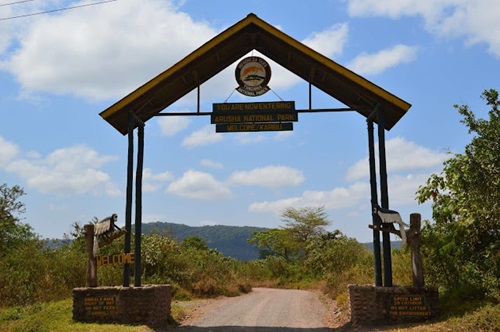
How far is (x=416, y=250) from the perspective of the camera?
1288 centimetres

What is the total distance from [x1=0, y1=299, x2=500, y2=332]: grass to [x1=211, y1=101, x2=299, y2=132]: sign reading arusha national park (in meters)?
5.93

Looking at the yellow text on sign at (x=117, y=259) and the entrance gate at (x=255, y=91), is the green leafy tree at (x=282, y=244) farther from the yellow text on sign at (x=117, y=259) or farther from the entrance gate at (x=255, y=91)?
the yellow text on sign at (x=117, y=259)

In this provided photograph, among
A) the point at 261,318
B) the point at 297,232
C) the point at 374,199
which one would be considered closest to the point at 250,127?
the point at 374,199

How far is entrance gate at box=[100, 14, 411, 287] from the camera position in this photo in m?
14.0

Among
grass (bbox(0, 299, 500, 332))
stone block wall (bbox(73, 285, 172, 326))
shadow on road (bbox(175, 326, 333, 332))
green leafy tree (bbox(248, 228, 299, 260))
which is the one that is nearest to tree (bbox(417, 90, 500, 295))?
grass (bbox(0, 299, 500, 332))

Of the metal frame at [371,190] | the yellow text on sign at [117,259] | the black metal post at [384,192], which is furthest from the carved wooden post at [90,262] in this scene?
the black metal post at [384,192]

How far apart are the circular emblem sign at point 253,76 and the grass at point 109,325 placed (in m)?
7.07

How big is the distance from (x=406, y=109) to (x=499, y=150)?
2.58m

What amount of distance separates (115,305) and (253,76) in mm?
7328

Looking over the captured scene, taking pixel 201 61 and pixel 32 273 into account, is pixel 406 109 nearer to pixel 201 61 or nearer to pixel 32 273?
pixel 201 61

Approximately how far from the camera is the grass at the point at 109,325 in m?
10.8

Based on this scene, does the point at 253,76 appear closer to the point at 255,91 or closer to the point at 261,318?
the point at 255,91

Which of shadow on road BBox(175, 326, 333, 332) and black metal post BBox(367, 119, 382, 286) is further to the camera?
black metal post BBox(367, 119, 382, 286)

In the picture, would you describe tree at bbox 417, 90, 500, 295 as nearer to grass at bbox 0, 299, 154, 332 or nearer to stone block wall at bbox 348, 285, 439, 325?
stone block wall at bbox 348, 285, 439, 325
